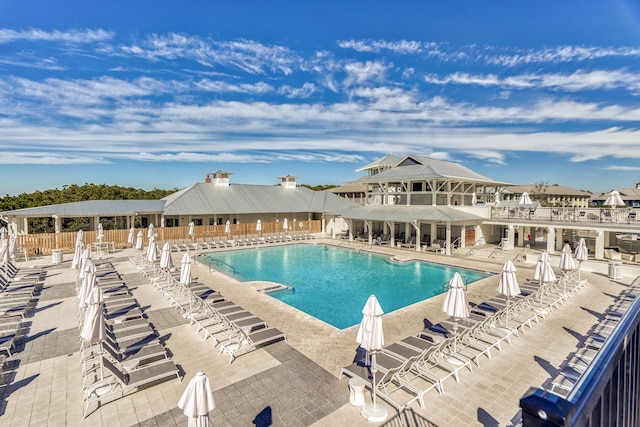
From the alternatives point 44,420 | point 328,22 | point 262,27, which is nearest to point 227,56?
point 262,27

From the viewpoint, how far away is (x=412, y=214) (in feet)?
88.8

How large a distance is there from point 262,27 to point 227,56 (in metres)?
6.38

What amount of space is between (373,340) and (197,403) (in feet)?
11.8

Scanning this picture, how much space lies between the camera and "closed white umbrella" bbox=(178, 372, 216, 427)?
4.82 meters

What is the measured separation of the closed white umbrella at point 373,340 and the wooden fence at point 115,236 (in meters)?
23.7

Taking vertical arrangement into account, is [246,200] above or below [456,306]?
above

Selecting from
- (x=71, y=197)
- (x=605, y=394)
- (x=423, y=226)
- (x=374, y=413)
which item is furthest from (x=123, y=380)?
(x=71, y=197)

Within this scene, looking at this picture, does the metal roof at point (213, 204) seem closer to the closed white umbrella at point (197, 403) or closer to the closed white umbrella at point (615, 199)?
the closed white umbrella at point (615, 199)

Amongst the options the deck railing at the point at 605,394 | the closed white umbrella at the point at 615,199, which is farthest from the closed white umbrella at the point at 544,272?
the closed white umbrella at the point at 615,199

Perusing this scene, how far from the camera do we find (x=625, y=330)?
192 cm

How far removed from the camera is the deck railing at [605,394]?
106cm

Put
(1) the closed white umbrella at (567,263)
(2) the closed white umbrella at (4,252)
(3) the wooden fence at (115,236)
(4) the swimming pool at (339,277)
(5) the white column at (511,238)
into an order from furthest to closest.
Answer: (5) the white column at (511,238) < (3) the wooden fence at (115,236) < (2) the closed white umbrella at (4,252) < (4) the swimming pool at (339,277) < (1) the closed white umbrella at (567,263)

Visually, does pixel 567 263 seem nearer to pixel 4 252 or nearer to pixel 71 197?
pixel 4 252

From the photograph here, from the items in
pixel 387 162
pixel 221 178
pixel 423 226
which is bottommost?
pixel 423 226
